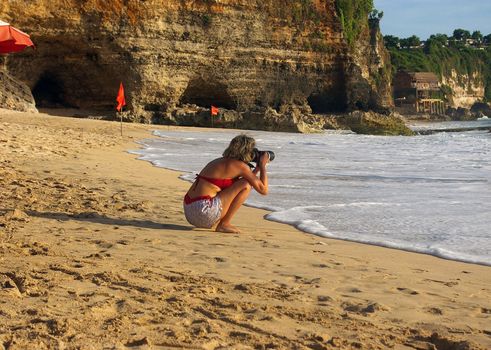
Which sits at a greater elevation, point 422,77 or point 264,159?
point 422,77

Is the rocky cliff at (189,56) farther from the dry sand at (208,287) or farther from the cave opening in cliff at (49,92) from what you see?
the dry sand at (208,287)

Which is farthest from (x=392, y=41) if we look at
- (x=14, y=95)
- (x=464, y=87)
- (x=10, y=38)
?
(x=10, y=38)

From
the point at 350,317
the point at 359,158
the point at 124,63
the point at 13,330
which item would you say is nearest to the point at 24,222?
the point at 13,330

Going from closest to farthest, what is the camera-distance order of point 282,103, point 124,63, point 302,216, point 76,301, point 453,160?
1. point 76,301
2. point 302,216
3. point 453,160
4. point 124,63
5. point 282,103

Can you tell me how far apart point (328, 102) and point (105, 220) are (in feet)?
103

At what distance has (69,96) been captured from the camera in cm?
2936

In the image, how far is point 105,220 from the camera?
563 centimetres

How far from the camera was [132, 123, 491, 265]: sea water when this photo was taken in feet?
18.1

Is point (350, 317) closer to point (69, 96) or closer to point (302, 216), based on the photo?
point (302, 216)

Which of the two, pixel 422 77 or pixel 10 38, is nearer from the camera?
pixel 10 38

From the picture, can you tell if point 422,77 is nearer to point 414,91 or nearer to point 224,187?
point 414,91

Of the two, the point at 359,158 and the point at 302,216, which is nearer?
the point at 302,216

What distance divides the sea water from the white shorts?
2.70 ft

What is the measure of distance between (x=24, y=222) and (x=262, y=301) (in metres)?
2.55
